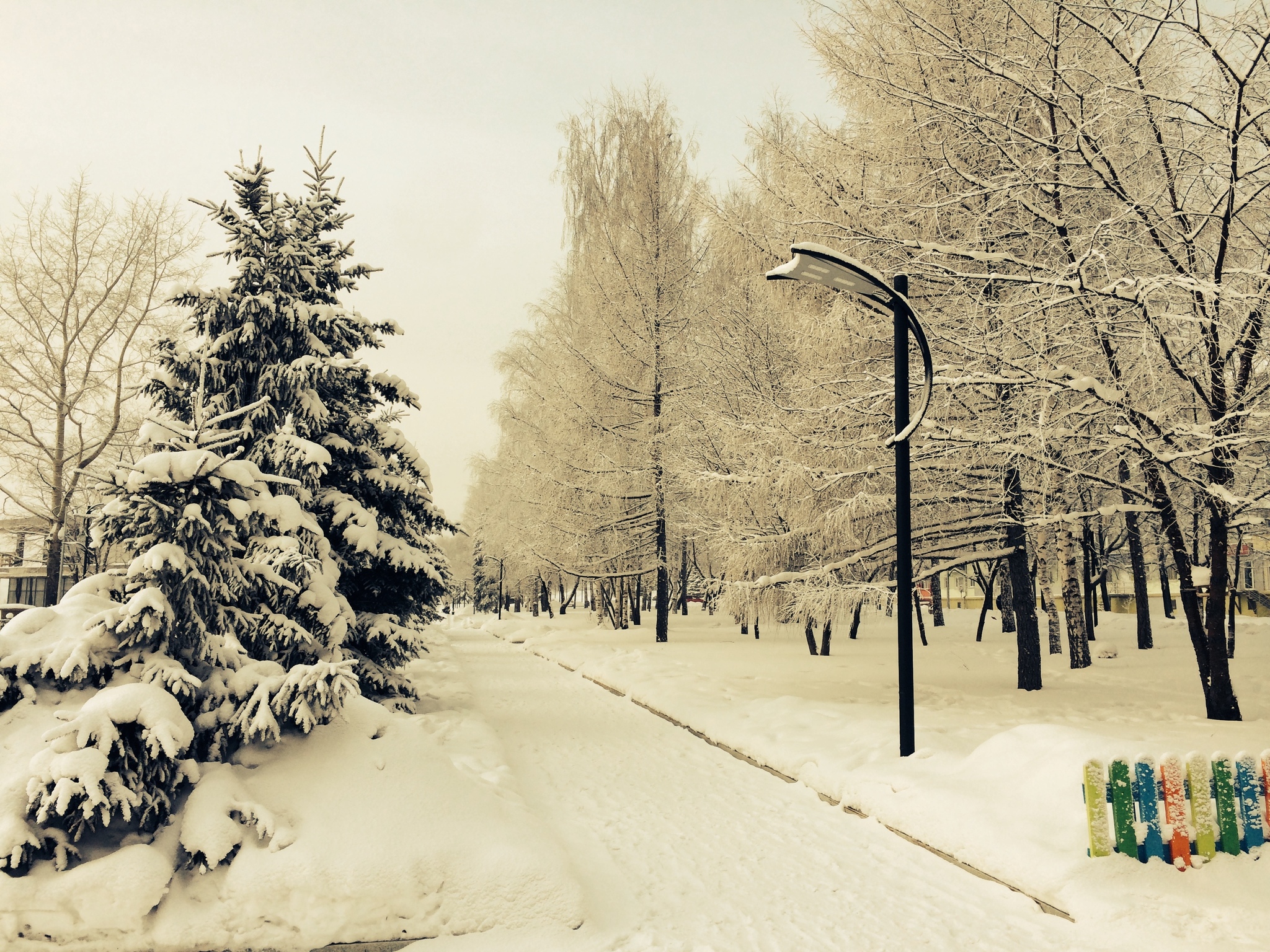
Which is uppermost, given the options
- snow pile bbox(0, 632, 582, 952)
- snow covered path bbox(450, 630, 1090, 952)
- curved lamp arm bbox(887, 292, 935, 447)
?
curved lamp arm bbox(887, 292, 935, 447)

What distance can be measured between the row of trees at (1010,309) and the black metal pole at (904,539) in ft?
3.66

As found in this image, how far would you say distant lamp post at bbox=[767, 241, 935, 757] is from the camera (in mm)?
7242

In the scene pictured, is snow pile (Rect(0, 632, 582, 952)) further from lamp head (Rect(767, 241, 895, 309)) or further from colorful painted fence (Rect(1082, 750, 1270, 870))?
lamp head (Rect(767, 241, 895, 309))

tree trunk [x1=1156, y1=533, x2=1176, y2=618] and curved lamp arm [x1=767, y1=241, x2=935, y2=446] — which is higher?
curved lamp arm [x1=767, y1=241, x2=935, y2=446]

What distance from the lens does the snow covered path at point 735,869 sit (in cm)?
411

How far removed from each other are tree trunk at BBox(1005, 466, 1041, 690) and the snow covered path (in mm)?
5556

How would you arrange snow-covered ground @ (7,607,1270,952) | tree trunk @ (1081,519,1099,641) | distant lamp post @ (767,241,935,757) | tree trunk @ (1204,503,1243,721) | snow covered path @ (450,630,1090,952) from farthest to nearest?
tree trunk @ (1081,519,1099,641) < tree trunk @ (1204,503,1243,721) < distant lamp post @ (767,241,935,757) < snow covered path @ (450,630,1090,952) < snow-covered ground @ (7,607,1270,952)

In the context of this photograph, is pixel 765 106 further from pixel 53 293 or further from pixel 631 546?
pixel 53 293

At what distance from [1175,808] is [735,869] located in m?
2.73

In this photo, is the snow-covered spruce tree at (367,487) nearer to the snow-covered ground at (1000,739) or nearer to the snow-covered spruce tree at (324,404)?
the snow-covered spruce tree at (324,404)

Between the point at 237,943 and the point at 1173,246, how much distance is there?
10164mm

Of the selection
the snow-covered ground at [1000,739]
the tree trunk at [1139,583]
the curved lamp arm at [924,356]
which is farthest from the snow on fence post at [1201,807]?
the tree trunk at [1139,583]

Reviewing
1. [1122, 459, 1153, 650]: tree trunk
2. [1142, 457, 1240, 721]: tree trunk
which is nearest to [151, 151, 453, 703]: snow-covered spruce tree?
[1142, 457, 1240, 721]: tree trunk

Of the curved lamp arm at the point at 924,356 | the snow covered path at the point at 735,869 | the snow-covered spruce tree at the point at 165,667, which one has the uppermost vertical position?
the curved lamp arm at the point at 924,356
